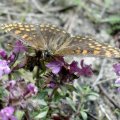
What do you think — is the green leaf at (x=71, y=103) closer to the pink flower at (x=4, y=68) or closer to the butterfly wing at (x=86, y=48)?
the butterfly wing at (x=86, y=48)

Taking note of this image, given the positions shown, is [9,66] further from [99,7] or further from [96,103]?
[99,7]

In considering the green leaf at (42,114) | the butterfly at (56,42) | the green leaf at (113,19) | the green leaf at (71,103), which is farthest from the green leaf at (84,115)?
the green leaf at (113,19)

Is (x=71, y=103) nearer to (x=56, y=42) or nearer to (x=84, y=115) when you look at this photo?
(x=84, y=115)

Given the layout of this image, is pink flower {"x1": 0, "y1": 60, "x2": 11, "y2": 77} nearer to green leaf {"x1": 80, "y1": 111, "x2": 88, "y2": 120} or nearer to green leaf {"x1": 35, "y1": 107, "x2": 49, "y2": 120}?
green leaf {"x1": 35, "y1": 107, "x2": 49, "y2": 120}

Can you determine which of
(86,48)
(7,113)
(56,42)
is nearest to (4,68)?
(7,113)

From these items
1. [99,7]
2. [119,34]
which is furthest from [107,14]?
[119,34]

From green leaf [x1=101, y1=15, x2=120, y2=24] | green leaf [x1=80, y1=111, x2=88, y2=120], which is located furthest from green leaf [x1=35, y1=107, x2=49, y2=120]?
green leaf [x1=101, y1=15, x2=120, y2=24]

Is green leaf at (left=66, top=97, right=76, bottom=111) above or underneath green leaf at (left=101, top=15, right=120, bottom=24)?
underneath

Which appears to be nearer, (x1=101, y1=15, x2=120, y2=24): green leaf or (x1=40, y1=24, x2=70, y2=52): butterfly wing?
(x1=40, y1=24, x2=70, y2=52): butterfly wing
